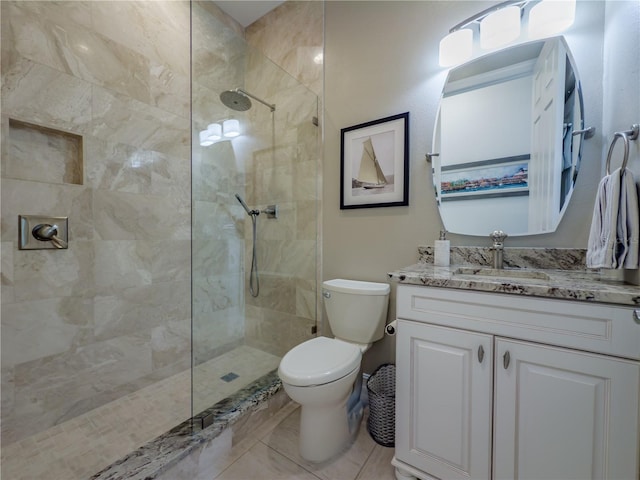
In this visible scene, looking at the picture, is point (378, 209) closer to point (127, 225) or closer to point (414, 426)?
point (414, 426)

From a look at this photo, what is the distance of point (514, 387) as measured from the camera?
923 millimetres

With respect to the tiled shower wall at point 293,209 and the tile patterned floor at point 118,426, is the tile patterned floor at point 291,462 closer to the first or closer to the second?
the tile patterned floor at point 118,426

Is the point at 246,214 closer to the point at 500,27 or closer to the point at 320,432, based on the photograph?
the point at 320,432

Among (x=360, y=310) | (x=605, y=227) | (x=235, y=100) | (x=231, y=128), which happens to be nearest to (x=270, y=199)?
(x=231, y=128)

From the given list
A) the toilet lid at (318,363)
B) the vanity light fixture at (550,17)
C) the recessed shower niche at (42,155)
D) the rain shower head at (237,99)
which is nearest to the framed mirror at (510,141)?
the vanity light fixture at (550,17)

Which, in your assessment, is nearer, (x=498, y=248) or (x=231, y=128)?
(x=498, y=248)

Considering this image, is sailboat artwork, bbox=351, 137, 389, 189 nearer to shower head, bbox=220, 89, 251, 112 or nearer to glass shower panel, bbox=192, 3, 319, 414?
glass shower panel, bbox=192, 3, 319, 414

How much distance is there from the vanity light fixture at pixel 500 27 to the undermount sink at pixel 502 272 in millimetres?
1139

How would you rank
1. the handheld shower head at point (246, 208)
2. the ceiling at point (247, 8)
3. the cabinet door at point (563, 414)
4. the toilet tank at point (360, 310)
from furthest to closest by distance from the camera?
the ceiling at point (247, 8) → the handheld shower head at point (246, 208) → the toilet tank at point (360, 310) → the cabinet door at point (563, 414)

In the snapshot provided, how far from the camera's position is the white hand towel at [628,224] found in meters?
0.90

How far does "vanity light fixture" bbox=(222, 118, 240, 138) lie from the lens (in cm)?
174

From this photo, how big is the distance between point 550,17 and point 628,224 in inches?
40.2

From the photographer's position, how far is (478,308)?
0.98 metres

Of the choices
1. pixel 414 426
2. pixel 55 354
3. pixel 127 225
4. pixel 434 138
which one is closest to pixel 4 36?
pixel 127 225
